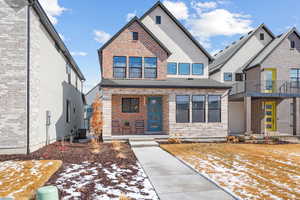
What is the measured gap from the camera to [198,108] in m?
12.9

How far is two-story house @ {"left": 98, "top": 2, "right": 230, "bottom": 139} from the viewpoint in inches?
487

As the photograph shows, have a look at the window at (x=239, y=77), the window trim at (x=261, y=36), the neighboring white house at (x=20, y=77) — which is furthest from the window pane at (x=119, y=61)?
the window trim at (x=261, y=36)

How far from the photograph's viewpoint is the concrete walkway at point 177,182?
421 centimetres

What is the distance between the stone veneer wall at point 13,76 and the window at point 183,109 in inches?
350

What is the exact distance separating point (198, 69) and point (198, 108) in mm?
4204

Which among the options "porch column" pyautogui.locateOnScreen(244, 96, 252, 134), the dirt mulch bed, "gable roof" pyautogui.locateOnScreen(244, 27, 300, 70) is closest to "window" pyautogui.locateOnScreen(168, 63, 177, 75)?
"porch column" pyautogui.locateOnScreen(244, 96, 252, 134)

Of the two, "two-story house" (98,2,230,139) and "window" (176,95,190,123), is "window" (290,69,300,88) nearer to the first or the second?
"two-story house" (98,2,230,139)

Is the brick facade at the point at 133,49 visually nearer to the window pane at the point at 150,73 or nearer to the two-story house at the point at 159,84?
the two-story house at the point at 159,84

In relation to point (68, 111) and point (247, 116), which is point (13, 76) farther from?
point (247, 116)

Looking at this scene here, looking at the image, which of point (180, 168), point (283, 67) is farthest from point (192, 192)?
point (283, 67)

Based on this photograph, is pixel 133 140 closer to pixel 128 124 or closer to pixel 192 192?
pixel 128 124

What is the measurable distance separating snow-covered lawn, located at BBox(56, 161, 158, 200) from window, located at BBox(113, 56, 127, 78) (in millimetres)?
8055

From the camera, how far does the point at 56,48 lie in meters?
12.2

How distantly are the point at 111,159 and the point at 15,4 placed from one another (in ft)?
26.9
